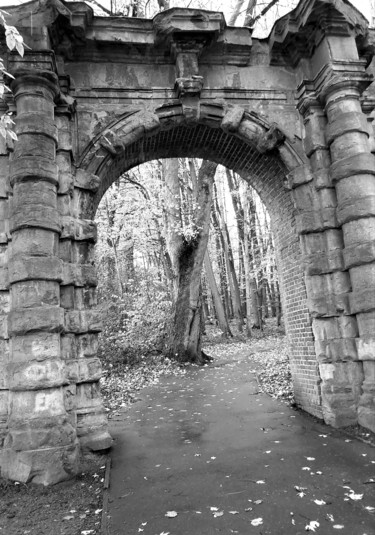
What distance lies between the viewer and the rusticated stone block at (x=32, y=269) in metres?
5.12

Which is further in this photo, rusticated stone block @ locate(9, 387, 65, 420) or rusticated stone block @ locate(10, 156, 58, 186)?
rusticated stone block @ locate(10, 156, 58, 186)

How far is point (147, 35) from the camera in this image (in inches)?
252

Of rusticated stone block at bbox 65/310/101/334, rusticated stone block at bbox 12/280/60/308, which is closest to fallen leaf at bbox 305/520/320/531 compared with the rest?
rusticated stone block at bbox 65/310/101/334

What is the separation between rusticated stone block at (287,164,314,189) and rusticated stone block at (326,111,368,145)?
0.63 m

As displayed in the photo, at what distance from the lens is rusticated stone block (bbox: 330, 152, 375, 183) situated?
6059 millimetres

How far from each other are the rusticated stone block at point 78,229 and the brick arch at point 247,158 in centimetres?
20

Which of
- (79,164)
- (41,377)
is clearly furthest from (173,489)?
(79,164)

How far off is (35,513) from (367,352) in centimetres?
461

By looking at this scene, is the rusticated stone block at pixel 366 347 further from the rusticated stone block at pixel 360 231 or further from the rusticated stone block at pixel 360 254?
the rusticated stone block at pixel 360 231

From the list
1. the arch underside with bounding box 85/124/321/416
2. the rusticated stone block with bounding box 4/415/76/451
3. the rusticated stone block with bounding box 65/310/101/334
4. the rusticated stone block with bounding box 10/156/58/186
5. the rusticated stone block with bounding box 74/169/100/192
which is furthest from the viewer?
the arch underside with bounding box 85/124/321/416

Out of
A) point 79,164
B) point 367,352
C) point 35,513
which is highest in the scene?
point 79,164

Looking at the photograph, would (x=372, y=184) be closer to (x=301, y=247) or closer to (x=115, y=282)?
(x=301, y=247)

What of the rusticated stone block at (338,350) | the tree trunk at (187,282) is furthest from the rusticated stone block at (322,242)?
the tree trunk at (187,282)

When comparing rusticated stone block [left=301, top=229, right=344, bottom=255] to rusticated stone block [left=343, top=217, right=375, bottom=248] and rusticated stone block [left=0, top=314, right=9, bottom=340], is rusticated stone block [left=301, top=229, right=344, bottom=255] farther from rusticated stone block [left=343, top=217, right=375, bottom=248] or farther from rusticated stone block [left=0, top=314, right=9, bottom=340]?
rusticated stone block [left=0, top=314, right=9, bottom=340]
